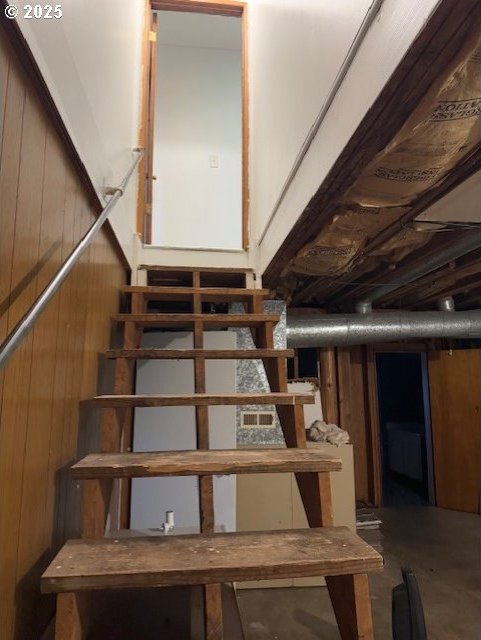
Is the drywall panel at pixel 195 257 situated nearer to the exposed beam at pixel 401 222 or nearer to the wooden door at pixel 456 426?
the exposed beam at pixel 401 222

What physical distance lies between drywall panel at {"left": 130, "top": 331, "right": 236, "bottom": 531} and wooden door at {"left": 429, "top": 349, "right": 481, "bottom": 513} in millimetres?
2765

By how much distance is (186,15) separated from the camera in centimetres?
377

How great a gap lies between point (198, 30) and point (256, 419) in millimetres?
3683

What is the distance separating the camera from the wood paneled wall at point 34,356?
0.87m

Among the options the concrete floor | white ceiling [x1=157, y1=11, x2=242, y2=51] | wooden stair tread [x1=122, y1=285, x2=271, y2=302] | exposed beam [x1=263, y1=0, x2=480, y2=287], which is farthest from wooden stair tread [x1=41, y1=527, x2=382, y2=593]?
white ceiling [x1=157, y1=11, x2=242, y2=51]

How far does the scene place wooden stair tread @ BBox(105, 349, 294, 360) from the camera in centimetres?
163

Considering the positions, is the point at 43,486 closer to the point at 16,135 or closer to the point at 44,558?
the point at 44,558

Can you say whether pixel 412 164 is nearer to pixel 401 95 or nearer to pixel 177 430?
pixel 401 95

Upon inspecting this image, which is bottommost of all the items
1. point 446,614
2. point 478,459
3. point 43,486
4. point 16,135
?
point 446,614

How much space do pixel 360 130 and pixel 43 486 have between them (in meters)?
1.26

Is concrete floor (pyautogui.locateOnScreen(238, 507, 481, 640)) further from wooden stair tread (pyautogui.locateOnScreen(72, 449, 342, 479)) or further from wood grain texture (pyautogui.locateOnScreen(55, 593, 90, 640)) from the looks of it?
wood grain texture (pyautogui.locateOnScreen(55, 593, 90, 640))

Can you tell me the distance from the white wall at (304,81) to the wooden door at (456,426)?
2901 mm

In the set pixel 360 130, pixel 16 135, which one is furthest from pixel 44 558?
pixel 360 130

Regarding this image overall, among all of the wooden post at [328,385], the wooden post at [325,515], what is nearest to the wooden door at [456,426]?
the wooden post at [328,385]
